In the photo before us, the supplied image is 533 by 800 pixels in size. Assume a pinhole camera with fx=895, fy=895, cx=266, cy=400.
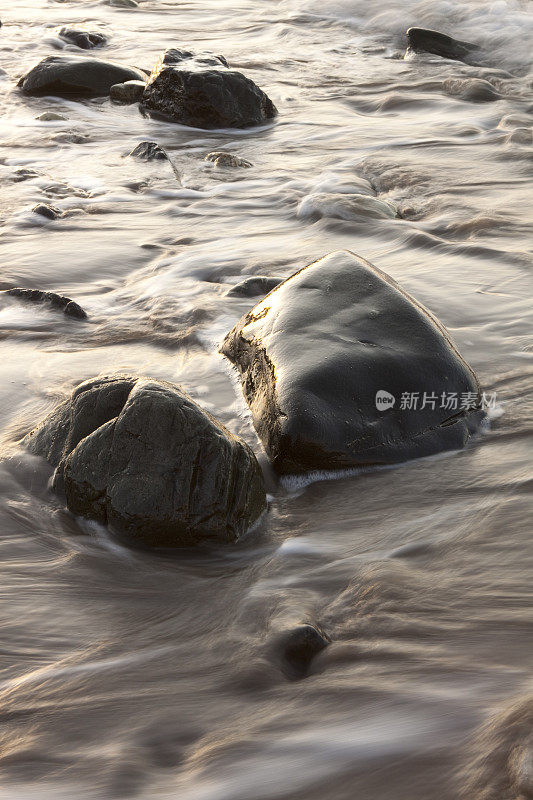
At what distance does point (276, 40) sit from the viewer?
966 cm

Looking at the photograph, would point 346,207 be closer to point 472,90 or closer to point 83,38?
point 472,90

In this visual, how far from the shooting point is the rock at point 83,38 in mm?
9367

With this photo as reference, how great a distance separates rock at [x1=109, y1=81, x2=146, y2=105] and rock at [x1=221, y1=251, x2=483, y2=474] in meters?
4.89

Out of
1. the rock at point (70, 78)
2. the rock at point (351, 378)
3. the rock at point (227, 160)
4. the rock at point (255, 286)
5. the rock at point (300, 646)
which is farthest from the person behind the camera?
the rock at point (70, 78)

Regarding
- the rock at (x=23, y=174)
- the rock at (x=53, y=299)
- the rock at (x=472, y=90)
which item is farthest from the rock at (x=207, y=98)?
the rock at (x=53, y=299)

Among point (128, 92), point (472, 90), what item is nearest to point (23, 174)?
point (128, 92)

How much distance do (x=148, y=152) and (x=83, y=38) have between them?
159 inches

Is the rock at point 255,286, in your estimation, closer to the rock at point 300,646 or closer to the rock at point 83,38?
the rock at point 300,646

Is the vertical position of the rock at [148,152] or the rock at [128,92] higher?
the rock at [128,92]

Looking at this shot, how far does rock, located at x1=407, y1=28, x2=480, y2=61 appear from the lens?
29.1 ft

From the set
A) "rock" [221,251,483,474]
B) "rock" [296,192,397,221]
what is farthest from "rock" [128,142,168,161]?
"rock" [221,251,483,474]

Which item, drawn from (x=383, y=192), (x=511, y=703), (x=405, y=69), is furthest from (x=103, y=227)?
(x=405, y=69)

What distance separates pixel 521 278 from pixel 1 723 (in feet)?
10.2

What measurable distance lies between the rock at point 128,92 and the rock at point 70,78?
23 centimetres
